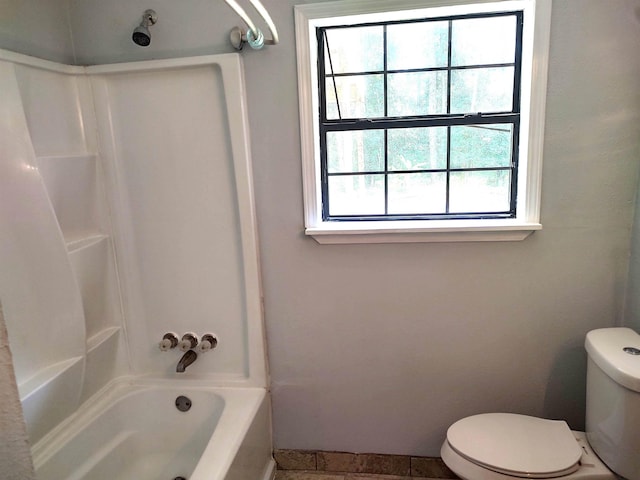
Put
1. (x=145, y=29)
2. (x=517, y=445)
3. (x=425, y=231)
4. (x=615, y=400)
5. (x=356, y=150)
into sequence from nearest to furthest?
1. (x=615, y=400)
2. (x=517, y=445)
3. (x=145, y=29)
4. (x=425, y=231)
5. (x=356, y=150)

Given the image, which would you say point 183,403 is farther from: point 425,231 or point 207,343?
point 425,231

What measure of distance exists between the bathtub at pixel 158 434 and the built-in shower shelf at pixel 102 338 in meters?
0.22

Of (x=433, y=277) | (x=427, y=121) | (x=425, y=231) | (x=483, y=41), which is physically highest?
(x=483, y=41)

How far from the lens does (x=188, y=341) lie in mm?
1863

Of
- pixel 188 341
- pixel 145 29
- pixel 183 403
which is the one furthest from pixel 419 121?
pixel 183 403

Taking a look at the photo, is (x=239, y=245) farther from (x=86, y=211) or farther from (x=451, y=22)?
(x=451, y=22)

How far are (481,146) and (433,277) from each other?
55 cm

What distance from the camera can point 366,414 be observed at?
1865 millimetres

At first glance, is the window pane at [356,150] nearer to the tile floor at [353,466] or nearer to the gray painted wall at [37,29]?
the gray painted wall at [37,29]

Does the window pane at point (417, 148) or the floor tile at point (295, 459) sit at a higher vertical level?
the window pane at point (417, 148)

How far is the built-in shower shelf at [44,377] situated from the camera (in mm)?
1399

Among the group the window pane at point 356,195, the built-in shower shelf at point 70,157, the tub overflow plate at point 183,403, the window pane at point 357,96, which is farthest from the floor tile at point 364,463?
the built-in shower shelf at point 70,157

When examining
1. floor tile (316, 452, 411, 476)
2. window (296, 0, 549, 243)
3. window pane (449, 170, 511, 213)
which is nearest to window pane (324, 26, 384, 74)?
window (296, 0, 549, 243)

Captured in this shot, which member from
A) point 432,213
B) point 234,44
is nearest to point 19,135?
point 234,44
